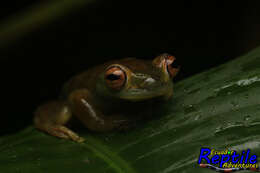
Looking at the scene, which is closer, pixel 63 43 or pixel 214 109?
pixel 214 109

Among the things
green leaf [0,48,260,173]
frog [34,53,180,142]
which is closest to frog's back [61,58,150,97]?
frog [34,53,180,142]

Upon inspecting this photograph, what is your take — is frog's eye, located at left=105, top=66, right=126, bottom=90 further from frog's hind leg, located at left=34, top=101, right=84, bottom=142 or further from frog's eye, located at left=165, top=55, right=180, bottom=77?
frog's hind leg, located at left=34, top=101, right=84, bottom=142

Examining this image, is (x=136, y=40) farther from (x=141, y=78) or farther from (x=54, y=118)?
(x=141, y=78)

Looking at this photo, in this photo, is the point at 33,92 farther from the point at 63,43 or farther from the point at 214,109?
the point at 214,109

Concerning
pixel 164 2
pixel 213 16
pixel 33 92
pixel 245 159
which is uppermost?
pixel 164 2

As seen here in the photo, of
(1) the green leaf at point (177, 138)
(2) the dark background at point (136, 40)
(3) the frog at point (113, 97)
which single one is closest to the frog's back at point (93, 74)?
(3) the frog at point (113, 97)

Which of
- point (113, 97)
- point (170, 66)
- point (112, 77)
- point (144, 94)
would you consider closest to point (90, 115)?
point (113, 97)

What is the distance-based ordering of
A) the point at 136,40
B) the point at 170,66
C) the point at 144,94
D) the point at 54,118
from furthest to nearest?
the point at 136,40
the point at 54,118
the point at 170,66
the point at 144,94

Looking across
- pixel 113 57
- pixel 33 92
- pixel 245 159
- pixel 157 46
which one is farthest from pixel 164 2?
pixel 245 159
